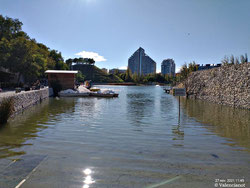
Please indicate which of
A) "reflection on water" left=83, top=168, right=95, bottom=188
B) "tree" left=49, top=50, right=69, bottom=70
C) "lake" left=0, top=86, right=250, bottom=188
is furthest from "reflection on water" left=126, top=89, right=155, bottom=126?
"tree" left=49, top=50, right=69, bottom=70

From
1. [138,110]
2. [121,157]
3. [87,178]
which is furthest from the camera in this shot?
[138,110]

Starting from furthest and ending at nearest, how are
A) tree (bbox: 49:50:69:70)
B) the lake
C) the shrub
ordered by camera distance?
tree (bbox: 49:50:69:70)
the shrub
the lake

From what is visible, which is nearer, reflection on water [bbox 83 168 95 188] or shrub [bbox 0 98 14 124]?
reflection on water [bbox 83 168 95 188]

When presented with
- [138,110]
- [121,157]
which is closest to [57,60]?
[138,110]

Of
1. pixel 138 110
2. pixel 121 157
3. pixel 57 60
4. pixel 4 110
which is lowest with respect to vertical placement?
pixel 121 157

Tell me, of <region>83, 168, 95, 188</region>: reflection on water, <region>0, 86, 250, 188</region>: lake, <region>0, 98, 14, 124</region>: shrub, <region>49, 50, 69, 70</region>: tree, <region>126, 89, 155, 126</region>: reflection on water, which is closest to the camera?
<region>83, 168, 95, 188</region>: reflection on water

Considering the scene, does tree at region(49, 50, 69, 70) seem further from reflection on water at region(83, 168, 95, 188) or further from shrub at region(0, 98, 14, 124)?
reflection on water at region(83, 168, 95, 188)

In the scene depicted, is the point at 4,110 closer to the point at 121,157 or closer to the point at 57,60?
the point at 121,157

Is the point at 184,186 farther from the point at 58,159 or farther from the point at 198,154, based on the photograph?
the point at 58,159

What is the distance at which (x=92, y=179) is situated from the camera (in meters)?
5.84

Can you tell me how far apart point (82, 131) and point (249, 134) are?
973 centimetres

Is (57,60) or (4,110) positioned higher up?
(57,60)

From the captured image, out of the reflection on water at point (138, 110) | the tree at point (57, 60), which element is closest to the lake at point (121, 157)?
the reflection on water at point (138, 110)

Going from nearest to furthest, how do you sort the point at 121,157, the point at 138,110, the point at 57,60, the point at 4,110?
1. the point at 121,157
2. the point at 4,110
3. the point at 138,110
4. the point at 57,60
